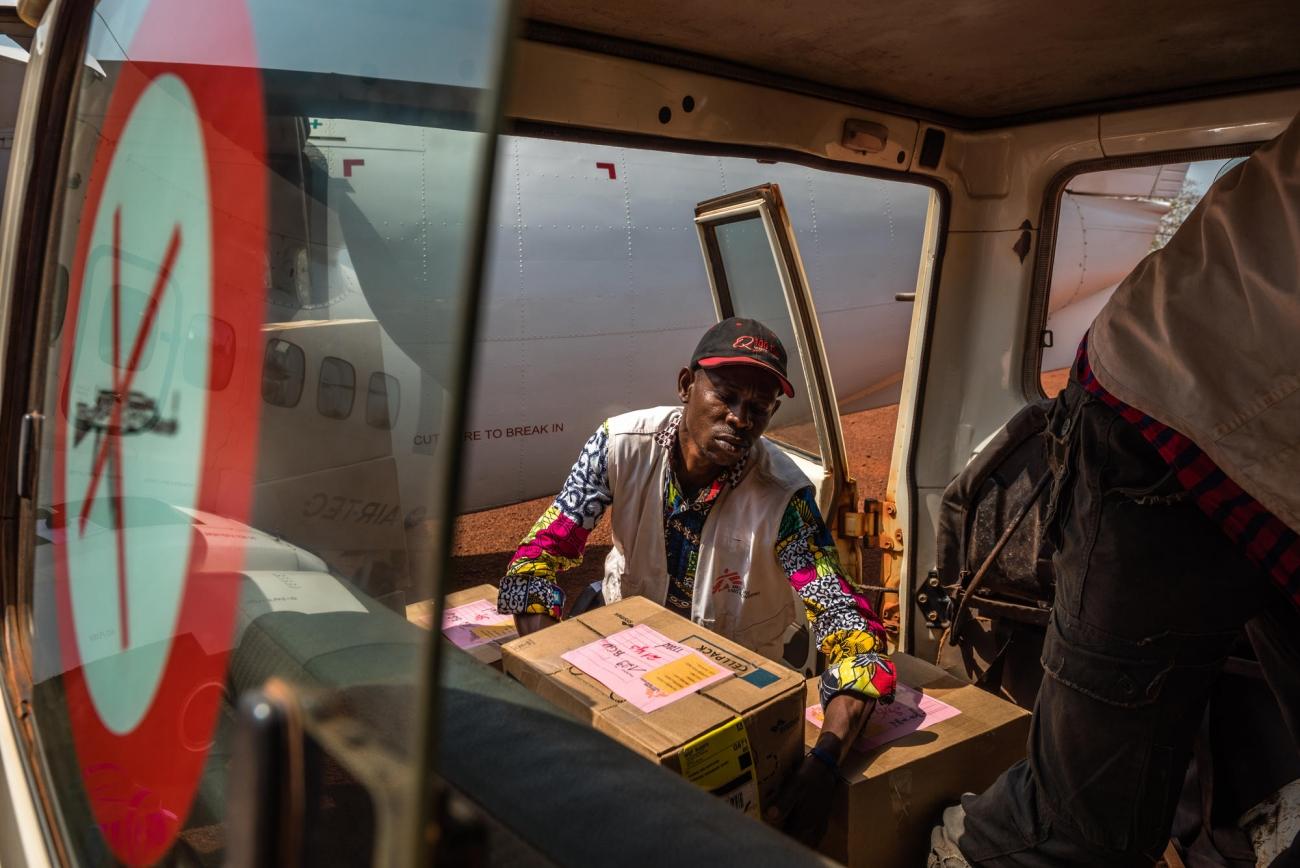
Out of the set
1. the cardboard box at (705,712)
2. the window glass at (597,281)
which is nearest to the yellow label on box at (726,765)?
the cardboard box at (705,712)

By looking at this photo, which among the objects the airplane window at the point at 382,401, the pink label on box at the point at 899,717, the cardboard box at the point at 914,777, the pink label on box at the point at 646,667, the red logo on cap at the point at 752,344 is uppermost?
the red logo on cap at the point at 752,344

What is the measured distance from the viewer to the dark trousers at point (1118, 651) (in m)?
1.48

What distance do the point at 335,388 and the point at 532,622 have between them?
1.66 m

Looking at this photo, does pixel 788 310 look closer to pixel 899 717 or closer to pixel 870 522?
pixel 870 522

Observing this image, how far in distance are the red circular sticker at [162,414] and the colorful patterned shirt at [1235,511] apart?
1.30m

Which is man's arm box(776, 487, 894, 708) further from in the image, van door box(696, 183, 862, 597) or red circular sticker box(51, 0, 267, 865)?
red circular sticker box(51, 0, 267, 865)

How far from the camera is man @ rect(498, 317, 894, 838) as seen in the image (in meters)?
2.40

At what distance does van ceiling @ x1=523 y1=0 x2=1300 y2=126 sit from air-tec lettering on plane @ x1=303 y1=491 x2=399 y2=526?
1366 millimetres

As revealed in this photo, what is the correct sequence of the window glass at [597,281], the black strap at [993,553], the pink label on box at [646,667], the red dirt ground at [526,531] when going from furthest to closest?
the red dirt ground at [526,531], the window glass at [597,281], the black strap at [993,553], the pink label on box at [646,667]

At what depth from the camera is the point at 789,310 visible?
2.90 m

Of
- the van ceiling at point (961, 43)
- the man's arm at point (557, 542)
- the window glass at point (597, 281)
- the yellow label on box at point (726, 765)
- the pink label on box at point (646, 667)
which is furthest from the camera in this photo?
the window glass at point (597, 281)

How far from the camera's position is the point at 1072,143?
265 centimetres

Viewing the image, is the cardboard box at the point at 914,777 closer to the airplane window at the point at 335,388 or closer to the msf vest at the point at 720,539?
the msf vest at the point at 720,539

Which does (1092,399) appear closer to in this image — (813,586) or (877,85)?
(813,586)
